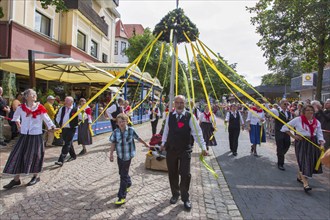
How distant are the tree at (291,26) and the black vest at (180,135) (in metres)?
8.35

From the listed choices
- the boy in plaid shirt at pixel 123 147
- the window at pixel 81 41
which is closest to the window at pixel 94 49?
the window at pixel 81 41

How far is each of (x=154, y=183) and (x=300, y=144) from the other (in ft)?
10.1

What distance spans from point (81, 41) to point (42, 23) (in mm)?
4805

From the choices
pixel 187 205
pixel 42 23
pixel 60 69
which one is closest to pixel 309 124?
pixel 187 205

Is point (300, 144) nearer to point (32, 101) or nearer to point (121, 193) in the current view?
point (121, 193)

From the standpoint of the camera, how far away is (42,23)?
15.8 meters

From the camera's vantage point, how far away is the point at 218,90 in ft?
152

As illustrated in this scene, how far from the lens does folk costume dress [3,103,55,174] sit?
4.83m

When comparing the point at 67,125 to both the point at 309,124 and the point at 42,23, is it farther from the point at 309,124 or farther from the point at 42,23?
the point at 42,23

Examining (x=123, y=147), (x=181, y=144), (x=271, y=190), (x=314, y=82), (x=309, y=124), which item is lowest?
(x=271, y=190)

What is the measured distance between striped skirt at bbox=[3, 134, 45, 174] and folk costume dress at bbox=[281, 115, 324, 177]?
199 inches

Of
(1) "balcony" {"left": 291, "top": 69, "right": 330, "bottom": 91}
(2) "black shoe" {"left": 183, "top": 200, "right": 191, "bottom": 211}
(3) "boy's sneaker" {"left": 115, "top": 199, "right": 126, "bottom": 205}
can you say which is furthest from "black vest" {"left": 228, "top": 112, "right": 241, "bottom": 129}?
(1) "balcony" {"left": 291, "top": 69, "right": 330, "bottom": 91}

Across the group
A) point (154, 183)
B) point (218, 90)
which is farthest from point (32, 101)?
point (218, 90)

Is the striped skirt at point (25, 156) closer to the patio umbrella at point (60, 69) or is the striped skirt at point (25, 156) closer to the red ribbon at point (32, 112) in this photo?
the red ribbon at point (32, 112)
